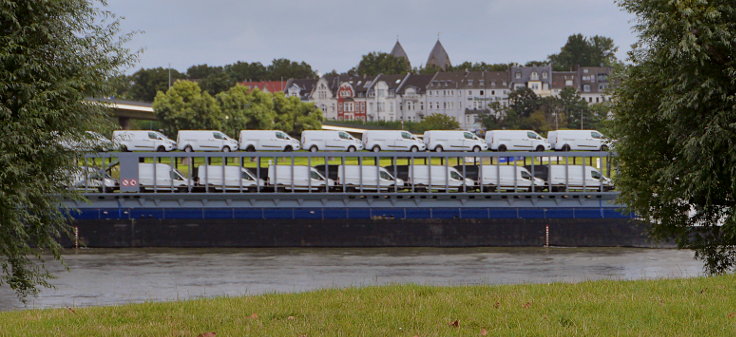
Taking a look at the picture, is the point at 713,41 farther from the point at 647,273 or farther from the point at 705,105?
the point at 647,273

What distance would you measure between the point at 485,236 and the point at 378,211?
518 cm

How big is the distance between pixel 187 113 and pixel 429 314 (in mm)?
93955

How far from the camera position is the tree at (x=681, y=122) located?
2031 cm

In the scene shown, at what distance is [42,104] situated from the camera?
18.9 metres

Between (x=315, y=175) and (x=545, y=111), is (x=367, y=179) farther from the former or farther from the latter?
(x=545, y=111)

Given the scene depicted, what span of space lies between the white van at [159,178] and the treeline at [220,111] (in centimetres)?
5395

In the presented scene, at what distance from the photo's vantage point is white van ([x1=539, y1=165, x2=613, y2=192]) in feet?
158

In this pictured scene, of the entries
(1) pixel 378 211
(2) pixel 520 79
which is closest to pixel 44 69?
(1) pixel 378 211

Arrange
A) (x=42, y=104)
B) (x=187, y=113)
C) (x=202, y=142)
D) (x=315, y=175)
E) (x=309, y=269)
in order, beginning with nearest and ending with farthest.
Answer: (x=42, y=104)
(x=309, y=269)
(x=315, y=175)
(x=202, y=142)
(x=187, y=113)

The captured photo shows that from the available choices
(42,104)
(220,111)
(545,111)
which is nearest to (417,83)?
(545,111)

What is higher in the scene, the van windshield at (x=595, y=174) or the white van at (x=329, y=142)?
the white van at (x=329, y=142)

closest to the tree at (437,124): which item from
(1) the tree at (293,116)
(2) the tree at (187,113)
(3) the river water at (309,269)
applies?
(1) the tree at (293,116)

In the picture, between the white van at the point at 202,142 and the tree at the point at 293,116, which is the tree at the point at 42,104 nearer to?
the white van at the point at 202,142

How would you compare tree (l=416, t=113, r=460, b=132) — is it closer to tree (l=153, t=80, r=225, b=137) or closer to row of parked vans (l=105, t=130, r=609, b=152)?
tree (l=153, t=80, r=225, b=137)
